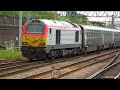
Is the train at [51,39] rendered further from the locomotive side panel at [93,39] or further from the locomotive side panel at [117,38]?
the locomotive side panel at [117,38]

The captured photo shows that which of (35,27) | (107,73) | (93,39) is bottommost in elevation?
(107,73)

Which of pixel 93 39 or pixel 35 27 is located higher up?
pixel 35 27

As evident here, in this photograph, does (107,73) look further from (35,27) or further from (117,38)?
(117,38)

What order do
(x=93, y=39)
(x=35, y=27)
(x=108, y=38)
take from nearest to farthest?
(x=35, y=27) < (x=93, y=39) < (x=108, y=38)

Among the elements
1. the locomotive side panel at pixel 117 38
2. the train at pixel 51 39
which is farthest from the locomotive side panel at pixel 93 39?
the locomotive side panel at pixel 117 38

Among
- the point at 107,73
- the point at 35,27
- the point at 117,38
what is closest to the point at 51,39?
the point at 35,27

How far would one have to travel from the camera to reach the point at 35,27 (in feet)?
71.4
